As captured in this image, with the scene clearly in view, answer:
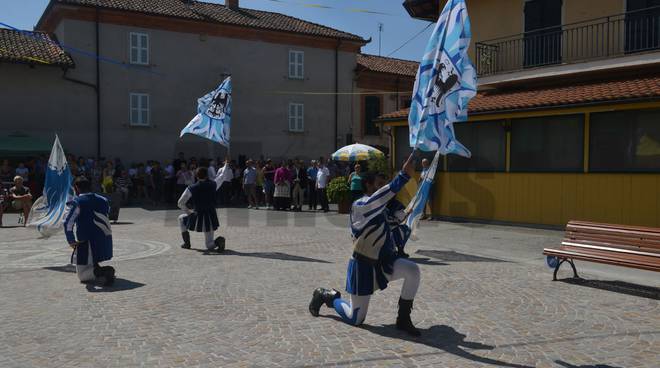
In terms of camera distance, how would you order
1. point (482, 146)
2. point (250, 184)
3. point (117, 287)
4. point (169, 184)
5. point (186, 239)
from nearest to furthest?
→ point (117, 287) < point (186, 239) < point (482, 146) < point (250, 184) < point (169, 184)

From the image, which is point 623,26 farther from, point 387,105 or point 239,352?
point 387,105

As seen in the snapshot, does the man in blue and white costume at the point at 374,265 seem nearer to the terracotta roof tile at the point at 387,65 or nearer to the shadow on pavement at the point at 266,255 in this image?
the shadow on pavement at the point at 266,255

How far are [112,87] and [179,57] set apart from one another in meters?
3.57

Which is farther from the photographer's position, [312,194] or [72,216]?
[312,194]

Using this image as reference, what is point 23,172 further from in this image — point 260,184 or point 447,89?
point 447,89

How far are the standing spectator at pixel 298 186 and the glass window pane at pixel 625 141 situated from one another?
10518 mm

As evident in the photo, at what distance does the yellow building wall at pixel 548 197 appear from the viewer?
1301 centimetres

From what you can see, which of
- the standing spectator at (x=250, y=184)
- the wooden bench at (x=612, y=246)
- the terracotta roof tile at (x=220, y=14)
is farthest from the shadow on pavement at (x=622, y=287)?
the terracotta roof tile at (x=220, y=14)

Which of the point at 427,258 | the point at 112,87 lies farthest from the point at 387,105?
the point at 427,258

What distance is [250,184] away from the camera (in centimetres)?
2239

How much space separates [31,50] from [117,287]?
2097 centimetres

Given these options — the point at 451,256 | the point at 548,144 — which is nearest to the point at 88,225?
the point at 451,256

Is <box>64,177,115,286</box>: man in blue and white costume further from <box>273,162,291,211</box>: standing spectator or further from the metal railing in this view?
the metal railing

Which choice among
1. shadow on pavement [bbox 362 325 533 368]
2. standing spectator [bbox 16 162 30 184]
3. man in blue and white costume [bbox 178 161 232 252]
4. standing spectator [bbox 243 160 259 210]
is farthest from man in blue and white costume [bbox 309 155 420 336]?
standing spectator [bbox 16 162 30 184]
